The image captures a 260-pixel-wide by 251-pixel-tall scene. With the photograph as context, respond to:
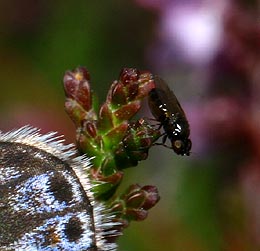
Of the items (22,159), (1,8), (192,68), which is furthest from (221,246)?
(1,8)

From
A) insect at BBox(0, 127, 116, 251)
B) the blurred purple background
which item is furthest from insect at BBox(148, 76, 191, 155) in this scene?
the blurred purple background

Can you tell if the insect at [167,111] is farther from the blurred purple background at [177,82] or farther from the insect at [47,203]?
the blurred purple background at [177,82]

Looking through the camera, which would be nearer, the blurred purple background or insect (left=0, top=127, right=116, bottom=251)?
insect (left=0, top=127, right=116, bottom=251)

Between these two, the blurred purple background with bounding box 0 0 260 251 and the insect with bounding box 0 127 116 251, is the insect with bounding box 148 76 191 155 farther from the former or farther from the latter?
the blurred purple background with bounding box 0 0 260 251

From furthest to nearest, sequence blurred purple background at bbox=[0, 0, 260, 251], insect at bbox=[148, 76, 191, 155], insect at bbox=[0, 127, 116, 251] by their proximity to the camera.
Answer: blurred purple background at bbox=[0, 0, 260, 251]
insect at bbox=[148, 76, 191, 155]
insect at bbox=[0, 127, 116, 251]

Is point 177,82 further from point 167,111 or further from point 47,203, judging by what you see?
point 47,203

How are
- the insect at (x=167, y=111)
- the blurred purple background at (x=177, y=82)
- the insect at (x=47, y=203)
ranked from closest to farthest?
the insect at (x=47, y=203) < the insect at (x=167, y=111) < the blurred purple background at (x=177, y=82)

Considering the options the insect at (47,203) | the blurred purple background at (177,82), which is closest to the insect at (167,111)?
the insect at (47,203)
